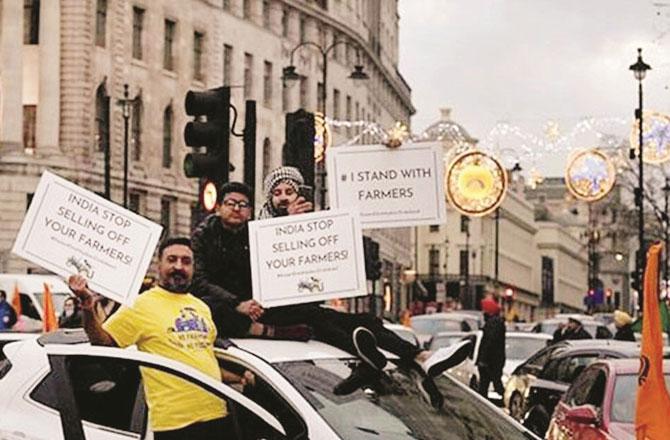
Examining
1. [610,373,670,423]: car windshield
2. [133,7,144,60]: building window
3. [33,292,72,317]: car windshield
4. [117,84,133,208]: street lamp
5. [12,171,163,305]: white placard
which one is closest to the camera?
[12,171,163,305]: white placard

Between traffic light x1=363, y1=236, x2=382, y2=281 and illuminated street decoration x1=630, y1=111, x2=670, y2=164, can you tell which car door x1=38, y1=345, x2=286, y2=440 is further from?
illuminated street decoration x1=630, y1=111, x2=670, y2=164

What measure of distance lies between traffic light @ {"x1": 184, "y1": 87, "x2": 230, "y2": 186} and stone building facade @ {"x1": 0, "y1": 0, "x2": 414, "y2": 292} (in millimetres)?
38243

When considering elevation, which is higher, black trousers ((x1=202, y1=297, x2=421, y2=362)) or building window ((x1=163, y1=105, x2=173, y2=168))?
Answer: building window ((x1=163, y1=105, x2=173, y2=168))

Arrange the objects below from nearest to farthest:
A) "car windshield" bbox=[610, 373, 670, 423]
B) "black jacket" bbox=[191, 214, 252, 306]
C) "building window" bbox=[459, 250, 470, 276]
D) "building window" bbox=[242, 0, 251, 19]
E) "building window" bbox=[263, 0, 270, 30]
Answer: "black jacket" bbox=[191, 214, 252, 306]
"car windshield" bbox=[610, 373, 670, 423]
"building window" bbox=[242, 0, 251, 19]
"building window" bbox=[263, 0, 270, 30]
"building window" bbox=[459, 250, 470, 276]

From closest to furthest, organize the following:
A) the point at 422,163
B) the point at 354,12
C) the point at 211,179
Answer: the point at 422,163 → the point at 211,179 → the point at 354,12

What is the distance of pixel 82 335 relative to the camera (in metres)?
9.04

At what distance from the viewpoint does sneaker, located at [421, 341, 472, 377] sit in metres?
8.48

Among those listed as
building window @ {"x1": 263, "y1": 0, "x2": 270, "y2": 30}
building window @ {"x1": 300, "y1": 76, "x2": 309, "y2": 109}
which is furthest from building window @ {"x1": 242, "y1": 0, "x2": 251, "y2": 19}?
building window @ {"x1": 300, "y1": 76, "x2": 309, "y2": 109}

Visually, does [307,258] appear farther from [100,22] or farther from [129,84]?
[129,84]

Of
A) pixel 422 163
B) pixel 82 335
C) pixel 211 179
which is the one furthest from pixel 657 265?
pixel 211 179

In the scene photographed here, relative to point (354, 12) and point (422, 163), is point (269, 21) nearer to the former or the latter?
point (354, 12)

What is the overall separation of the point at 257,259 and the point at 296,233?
0.26 meters

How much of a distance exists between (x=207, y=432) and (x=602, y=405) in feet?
16.6

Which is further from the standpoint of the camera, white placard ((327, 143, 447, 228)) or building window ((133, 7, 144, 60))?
building window ((133, 7, 144, 60))
